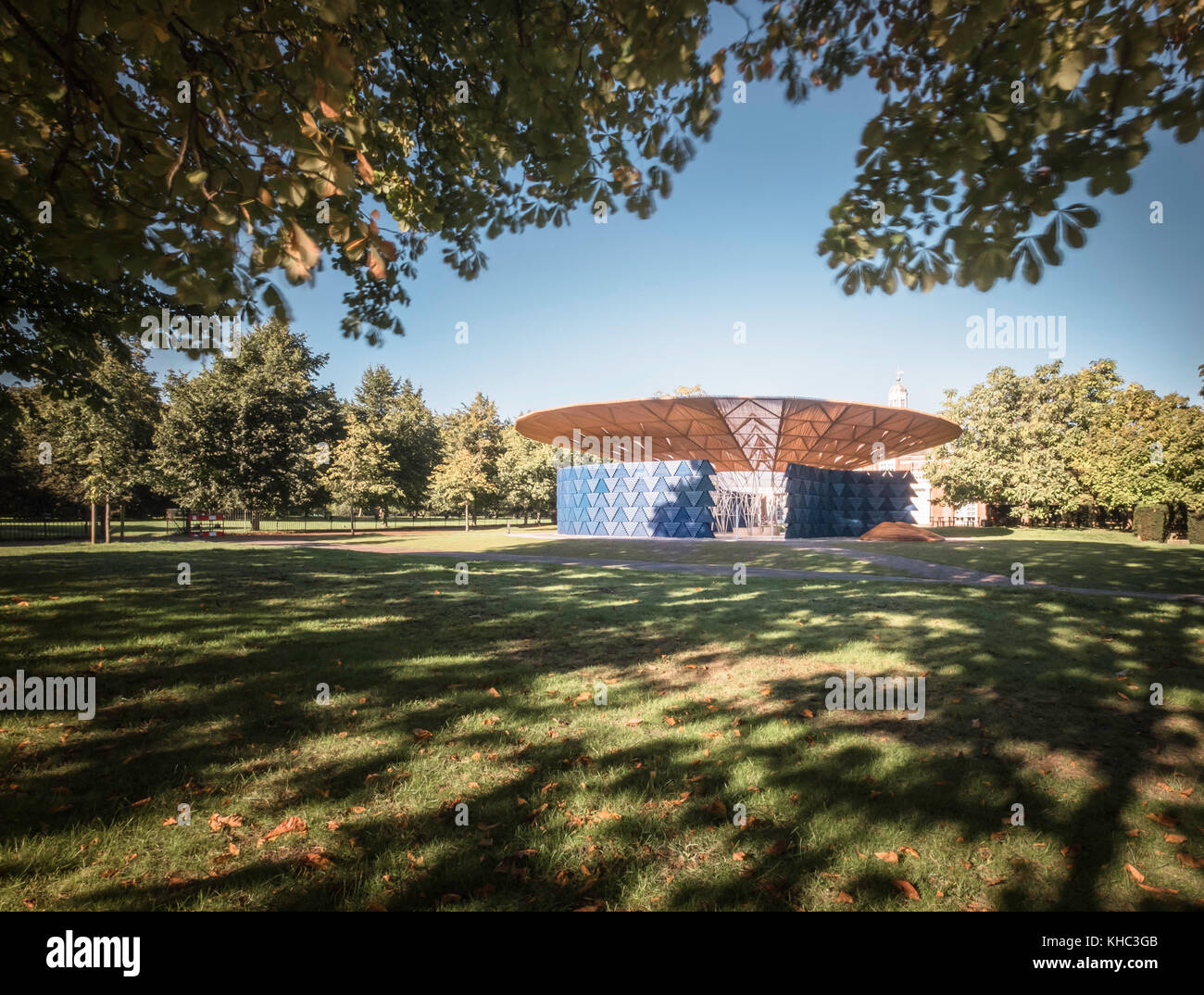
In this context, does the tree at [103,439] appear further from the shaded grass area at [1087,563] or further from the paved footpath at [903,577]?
the shaded grass area at [1087,563]

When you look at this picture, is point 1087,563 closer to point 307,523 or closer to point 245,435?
point 245,435

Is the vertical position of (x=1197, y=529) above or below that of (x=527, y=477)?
below

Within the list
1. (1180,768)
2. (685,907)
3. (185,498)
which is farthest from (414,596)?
(185,498)

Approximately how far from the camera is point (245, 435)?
114ft

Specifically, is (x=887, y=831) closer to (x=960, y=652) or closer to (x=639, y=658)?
(x=639, y=658)

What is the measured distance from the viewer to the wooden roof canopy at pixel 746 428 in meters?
32.9

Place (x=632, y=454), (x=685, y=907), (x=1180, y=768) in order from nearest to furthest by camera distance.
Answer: (x=685, y=907)
(x=1180, y=768)
(x=632, y=454)

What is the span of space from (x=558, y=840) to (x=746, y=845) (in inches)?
44.2

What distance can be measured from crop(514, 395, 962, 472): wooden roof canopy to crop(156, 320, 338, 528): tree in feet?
52.2

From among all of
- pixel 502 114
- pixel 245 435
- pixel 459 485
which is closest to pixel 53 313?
pixel 502 114

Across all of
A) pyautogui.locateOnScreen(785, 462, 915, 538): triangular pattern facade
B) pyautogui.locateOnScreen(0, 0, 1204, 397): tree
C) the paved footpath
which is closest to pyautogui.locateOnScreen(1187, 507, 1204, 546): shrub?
pyautogui.locateOnScreen(785, 462, 915, 538): triangular pattern facade

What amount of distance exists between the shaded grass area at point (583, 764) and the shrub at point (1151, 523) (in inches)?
1417

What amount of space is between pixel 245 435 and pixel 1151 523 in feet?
197

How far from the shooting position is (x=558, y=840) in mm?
3027
